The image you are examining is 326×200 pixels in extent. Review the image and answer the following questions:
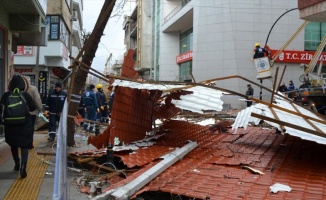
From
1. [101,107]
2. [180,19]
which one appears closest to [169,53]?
[180,19]

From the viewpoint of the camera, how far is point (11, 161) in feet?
22.8

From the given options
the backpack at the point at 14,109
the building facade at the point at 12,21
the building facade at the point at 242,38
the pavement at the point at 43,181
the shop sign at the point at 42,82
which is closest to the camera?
the pavement at the point at 43,181

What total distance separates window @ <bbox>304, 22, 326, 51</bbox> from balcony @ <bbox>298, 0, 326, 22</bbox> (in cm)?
1308

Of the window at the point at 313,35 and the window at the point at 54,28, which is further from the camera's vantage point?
the window at the point at 313,35

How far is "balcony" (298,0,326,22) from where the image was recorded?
1364cm

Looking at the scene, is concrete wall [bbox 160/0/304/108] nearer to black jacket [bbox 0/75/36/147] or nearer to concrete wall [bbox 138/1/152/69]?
black jacket [bbox 0/75/36/147]

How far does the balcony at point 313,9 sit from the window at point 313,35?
1308 cm

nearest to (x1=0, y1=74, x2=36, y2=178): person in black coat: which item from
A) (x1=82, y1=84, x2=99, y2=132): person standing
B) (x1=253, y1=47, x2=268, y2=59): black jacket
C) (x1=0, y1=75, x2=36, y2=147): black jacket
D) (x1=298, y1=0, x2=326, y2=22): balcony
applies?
(x1=0, y1=75, x2=36, y2=147): black jacket

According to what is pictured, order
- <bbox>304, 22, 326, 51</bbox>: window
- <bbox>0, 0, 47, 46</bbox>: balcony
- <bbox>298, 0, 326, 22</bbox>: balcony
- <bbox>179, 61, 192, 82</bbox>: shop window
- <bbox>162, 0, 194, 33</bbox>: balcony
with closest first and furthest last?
A: <bbox>0, 0, 47, 46</bbox>: balcony < <bbox>298, 0, 326, 22</bbox>: balcony < <bbox>304, 22, 326, 51</bbox>: window < <bbox>162, 0, 194, 33</bbox>: balcony < <bbox>179, 61, 192, 82</bbox>: shop window

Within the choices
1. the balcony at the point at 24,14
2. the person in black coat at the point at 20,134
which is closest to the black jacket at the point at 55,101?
the balcony at the point at 24,14

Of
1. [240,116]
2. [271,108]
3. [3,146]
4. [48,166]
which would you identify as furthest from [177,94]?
[3,146]

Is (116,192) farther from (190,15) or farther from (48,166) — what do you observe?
(190,15)

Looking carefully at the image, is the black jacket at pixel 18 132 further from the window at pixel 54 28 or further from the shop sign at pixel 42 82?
the window at pixel 54 28

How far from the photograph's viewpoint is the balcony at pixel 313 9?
1364cm
